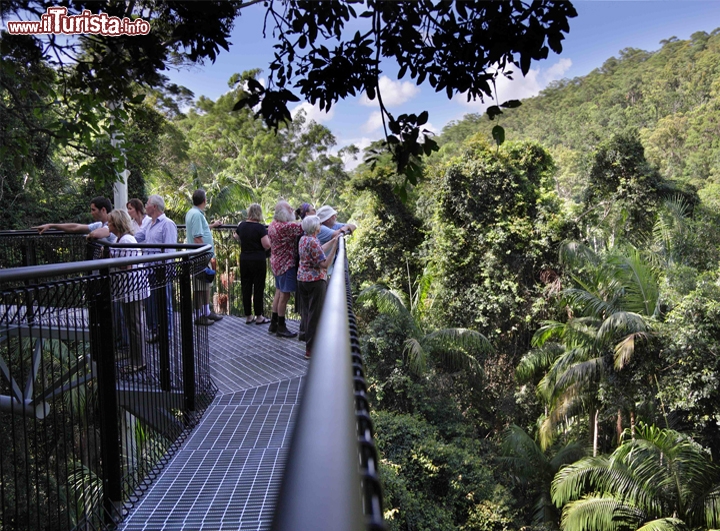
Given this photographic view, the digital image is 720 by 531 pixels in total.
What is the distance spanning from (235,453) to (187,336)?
111 cm

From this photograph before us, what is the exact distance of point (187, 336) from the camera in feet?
16.0

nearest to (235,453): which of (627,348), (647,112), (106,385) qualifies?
(106,385)

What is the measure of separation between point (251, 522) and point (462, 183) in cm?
1757

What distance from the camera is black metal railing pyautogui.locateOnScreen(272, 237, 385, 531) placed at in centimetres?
43

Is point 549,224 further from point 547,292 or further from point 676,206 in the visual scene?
point 676,206

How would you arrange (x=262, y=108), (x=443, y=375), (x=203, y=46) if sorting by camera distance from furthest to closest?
(x=443, y=375)
(x=203, y=46)
(x=262, y=108)

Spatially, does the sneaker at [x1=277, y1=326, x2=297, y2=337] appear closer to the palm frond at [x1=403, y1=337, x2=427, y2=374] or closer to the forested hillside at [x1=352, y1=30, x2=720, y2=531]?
the forested hillside at [x1=352, y1=30, x2=720, y2=531]

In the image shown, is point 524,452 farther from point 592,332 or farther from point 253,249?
point 253,249

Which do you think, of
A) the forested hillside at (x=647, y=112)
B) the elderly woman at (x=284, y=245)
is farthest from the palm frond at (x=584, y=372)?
the forested hillside at (x=647, y=112)

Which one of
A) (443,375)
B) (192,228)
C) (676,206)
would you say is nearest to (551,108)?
(676,206)

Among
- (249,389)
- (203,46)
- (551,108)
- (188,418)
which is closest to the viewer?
(203,46)

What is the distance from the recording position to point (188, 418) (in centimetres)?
486

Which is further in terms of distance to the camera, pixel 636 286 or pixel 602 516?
pixel 636 286

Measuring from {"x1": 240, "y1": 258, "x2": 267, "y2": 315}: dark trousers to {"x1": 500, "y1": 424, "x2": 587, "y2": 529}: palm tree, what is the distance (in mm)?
9804
